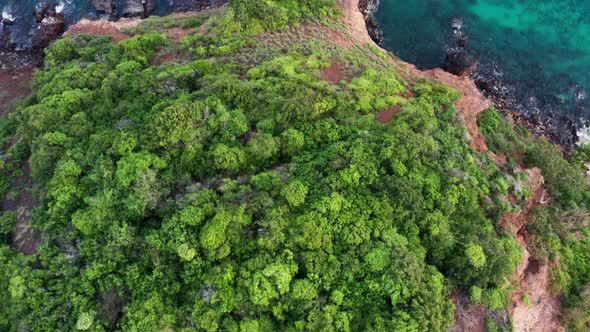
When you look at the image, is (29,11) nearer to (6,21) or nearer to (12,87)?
(6,21)

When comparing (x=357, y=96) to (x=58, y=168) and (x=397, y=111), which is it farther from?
(x=58, y=168)

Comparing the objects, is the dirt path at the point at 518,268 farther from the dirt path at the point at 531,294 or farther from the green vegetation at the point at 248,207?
the green vegetation at the point at 248,207

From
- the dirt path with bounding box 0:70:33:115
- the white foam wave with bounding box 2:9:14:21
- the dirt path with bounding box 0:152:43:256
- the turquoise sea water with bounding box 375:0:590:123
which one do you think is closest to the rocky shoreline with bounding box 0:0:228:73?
the white foam wave with bounding box 2:9:14:21

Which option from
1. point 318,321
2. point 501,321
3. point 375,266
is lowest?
point 501,321

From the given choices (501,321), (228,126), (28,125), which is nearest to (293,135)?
(228,126)

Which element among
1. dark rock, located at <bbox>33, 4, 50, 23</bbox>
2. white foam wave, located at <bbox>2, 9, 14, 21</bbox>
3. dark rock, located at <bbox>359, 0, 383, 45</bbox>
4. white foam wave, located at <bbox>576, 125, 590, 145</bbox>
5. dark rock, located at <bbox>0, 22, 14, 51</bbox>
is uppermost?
dark rock, located at <bbox>359, 0, 383, 45</bbox>

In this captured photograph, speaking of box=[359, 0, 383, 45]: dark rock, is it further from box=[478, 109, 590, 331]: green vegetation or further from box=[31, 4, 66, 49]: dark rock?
box=[31, 4, 66, 49]: dark rock
